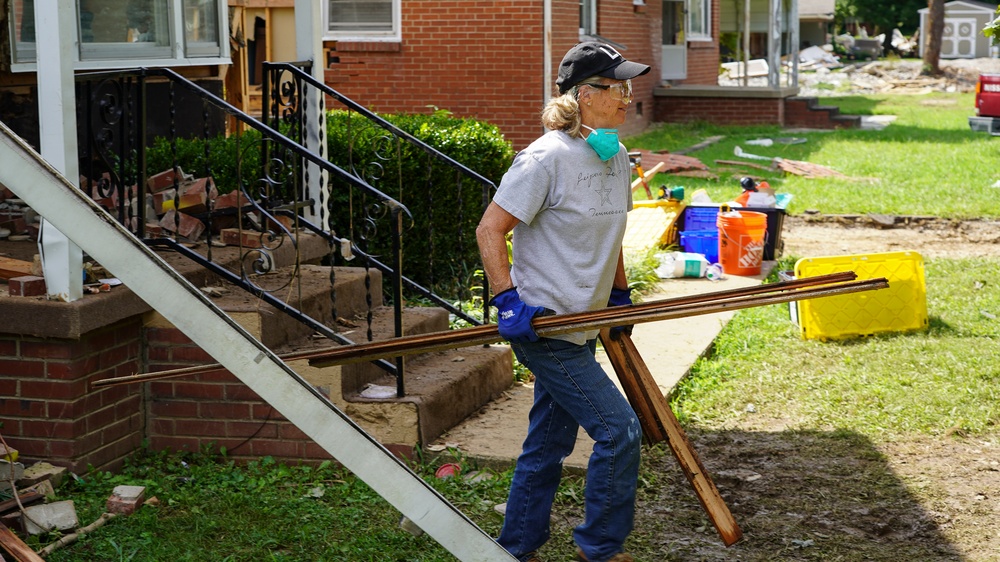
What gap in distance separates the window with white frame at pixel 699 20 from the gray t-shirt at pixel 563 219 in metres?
21.6

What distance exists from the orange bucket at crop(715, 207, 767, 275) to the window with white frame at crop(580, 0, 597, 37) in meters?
9.15

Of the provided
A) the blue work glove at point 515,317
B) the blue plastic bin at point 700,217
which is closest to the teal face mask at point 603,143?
the blue work glove at point 515,317

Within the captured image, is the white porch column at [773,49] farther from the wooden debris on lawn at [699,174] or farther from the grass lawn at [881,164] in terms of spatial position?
the wooden debris on lawn at [699,174]

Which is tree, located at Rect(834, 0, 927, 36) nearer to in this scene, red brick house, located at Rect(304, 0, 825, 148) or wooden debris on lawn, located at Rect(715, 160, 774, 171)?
wooden debris on lawn, located at Rect(715, 160, 774, 171)

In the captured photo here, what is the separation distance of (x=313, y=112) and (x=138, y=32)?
1571 millimetres

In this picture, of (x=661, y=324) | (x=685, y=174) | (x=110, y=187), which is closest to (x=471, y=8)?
(x=685, y=174)

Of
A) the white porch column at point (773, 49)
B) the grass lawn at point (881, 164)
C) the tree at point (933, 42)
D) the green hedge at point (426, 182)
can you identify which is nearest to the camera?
the green hedge at point (426, 182)

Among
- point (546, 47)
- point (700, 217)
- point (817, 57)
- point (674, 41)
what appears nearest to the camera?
point (700, 217)

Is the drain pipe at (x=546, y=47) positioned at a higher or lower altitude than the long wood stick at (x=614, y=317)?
higher

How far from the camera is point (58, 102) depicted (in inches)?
182

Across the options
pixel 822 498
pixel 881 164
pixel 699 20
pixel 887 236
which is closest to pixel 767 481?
pixel 822 498

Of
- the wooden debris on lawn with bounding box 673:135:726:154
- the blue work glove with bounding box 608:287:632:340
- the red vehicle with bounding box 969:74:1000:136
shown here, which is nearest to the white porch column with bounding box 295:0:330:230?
the blue work glove with bounding box 608:287:632:340

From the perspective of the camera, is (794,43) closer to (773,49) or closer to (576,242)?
(773,49)

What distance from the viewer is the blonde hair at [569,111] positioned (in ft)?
12.2
